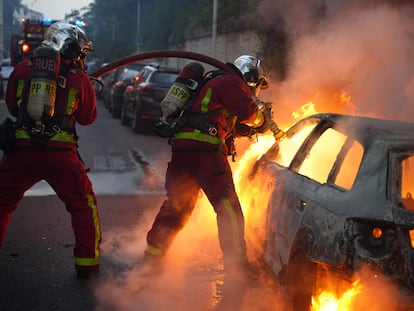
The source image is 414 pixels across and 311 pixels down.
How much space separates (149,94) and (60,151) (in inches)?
416

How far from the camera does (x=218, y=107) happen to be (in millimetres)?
4812

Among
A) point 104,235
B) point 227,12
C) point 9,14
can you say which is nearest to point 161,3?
point 227,12

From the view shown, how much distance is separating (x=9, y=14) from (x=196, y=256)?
101m

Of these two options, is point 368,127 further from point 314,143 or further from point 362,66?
point 362,66

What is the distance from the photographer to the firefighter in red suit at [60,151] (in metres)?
4.40

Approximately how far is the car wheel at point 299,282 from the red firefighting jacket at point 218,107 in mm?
1287

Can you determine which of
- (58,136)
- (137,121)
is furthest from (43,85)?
(137,121)

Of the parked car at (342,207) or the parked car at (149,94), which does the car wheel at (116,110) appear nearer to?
the parked car at (149,94)

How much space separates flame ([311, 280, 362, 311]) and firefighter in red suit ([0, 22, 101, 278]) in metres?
1.84

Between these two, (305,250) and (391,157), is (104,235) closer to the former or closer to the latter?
(305,250)

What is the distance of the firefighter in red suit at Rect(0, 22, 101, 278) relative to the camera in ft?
14.4

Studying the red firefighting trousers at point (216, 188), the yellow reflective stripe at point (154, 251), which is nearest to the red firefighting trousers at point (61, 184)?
the yellow reflective stripe at point (154, 251)

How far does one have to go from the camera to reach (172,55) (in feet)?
17.8

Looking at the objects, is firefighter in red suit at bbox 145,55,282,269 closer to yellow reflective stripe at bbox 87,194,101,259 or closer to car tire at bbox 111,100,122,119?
yellow reflective stripe at bbox 87,194,101,259
